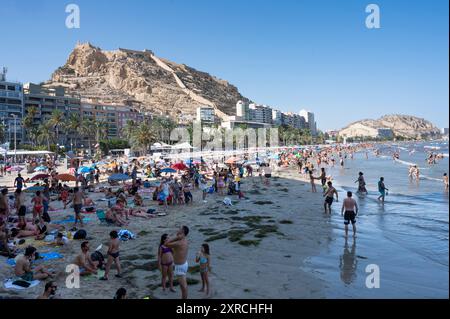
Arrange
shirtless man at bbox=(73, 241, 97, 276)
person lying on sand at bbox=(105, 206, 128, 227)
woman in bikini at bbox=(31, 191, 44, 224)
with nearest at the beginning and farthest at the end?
shirtless man at bbox=(73, 241, 97, 276)
woman in bikini at bbox=(31, 191, 44, 224)
person lying on sand at bbox=(105, 206, 128, 227)

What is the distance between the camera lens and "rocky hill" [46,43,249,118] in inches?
6043

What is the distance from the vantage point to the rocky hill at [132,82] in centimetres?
15350

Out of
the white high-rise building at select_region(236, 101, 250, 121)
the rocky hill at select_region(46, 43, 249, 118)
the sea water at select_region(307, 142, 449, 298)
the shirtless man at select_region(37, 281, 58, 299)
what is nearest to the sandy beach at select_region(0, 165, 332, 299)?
the shirtless man at select_region(37, 281, 58, 299)

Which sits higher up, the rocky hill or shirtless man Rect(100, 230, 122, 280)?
the rocky hill

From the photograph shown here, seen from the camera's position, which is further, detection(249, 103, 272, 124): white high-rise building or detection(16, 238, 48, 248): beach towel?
detection(249, 103, 272, 124): white high-rise building

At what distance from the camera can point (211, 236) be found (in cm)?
1052

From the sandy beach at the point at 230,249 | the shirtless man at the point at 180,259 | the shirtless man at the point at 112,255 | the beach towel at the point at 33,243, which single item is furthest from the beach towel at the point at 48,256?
the shirtless man at the point at 180,259

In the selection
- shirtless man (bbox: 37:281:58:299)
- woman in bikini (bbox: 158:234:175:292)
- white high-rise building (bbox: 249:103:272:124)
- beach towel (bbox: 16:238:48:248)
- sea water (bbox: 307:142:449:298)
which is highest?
white high-rise building (bbox: 249:103:272:124)

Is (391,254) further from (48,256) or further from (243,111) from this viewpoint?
(243,111)

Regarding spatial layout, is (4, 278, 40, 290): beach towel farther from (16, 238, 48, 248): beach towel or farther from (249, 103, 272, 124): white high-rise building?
(249, 103, 272, 124): white high-rise building

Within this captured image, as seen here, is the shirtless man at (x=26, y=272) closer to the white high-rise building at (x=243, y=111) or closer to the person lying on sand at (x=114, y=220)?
the person lying on sand at (x=114, y=220)

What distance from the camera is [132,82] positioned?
166 m
